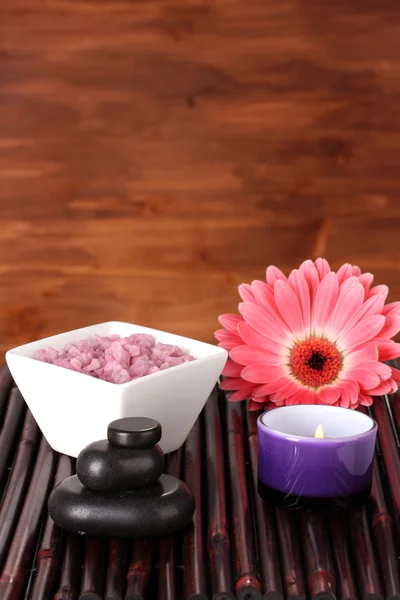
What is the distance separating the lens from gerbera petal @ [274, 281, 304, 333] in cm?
92

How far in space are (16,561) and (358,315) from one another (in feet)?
1.56

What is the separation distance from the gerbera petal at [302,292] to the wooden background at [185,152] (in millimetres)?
1127

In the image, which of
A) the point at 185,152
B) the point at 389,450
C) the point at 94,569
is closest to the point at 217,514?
the point at 94,569

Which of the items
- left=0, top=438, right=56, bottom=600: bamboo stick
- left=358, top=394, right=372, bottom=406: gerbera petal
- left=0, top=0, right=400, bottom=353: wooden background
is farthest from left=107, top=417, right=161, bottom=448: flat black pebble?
left=0, top=0, right=400, bottom=353: wooden background

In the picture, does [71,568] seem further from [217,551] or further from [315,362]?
[315,362]

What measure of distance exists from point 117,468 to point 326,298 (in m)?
0.38

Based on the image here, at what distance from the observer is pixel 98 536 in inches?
25.1

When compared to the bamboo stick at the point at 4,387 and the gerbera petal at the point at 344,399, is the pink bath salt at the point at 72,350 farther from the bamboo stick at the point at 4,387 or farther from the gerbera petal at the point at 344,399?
the gerbera petal at the point at 344,399

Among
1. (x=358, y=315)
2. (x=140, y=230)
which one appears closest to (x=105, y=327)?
(x=358, y=315)

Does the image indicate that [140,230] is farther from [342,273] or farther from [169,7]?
[342,273]

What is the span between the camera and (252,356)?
0.91m

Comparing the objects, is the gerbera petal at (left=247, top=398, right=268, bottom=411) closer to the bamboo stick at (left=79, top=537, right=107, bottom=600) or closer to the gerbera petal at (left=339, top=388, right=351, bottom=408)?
the gerbera petal at (left=339, top=388, right=351, bottom=408)

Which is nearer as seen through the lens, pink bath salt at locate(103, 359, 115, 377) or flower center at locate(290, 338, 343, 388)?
pink bath salt at locate(103, 359, 115, 377)

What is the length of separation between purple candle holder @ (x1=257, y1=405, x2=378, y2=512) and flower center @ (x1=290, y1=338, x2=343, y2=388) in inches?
7.7
